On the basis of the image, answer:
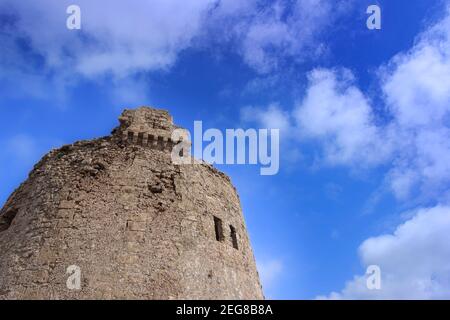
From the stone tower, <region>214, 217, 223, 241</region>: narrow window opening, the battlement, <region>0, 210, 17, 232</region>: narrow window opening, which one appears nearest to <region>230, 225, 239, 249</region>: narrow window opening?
the stone tower

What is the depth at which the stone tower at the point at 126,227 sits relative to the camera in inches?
370

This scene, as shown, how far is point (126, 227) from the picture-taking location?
33.4ft

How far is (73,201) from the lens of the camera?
10.5 metres

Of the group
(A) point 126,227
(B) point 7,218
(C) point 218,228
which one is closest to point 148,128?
(A) point 126,227

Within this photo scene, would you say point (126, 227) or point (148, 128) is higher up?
point (148, 128)

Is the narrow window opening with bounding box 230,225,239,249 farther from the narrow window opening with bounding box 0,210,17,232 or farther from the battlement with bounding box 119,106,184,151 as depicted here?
the narrow window opening with bounding box 0,210,17,232

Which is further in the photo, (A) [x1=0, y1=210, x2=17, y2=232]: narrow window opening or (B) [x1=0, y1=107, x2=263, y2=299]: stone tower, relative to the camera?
(A) [x1=0, y1=210, x2=17, y2=232]: narrow window opening

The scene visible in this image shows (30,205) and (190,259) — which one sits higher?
(30,205)

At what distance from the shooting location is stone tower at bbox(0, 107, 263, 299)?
30.9 feet

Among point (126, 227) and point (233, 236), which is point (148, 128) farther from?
point (233, 236)
